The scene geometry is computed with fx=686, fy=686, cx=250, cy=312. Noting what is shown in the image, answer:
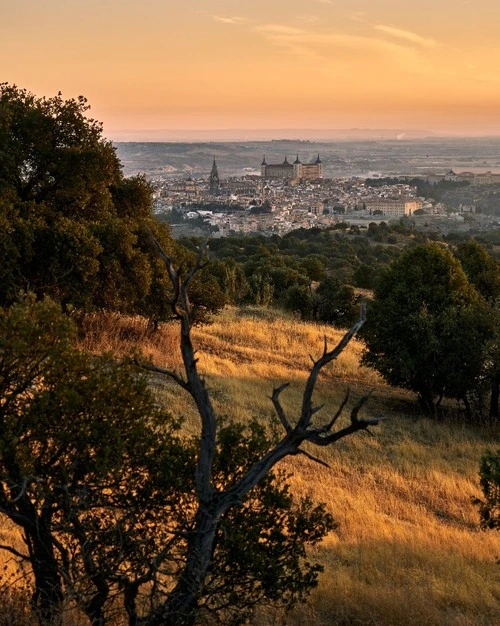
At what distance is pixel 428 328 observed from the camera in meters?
17.4

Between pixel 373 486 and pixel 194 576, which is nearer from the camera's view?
pixel 194 576

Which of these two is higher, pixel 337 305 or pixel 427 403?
pixel 337 305

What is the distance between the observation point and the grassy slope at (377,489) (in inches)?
283

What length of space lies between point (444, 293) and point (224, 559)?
1465cm

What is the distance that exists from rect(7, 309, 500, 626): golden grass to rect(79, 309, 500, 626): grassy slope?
2 cm

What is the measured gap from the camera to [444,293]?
61.7 feet

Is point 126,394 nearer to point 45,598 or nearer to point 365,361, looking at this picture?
point 45,598

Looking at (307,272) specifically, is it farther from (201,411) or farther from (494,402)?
(201,411)

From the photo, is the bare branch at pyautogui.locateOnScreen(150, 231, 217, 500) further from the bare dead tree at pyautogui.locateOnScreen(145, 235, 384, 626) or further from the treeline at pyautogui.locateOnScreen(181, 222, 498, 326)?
the treeline at pyautogui.locateOnScreen(181, 222, 498, 326)

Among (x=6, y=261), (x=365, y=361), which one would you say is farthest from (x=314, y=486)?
(x=365, y=361)

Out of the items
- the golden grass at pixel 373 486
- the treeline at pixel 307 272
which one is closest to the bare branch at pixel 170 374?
the golden grass at pixel 373 486

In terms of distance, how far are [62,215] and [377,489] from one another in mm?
8584

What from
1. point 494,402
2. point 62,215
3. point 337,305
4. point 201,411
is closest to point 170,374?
point 201,411

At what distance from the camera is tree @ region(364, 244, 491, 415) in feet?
56.5
